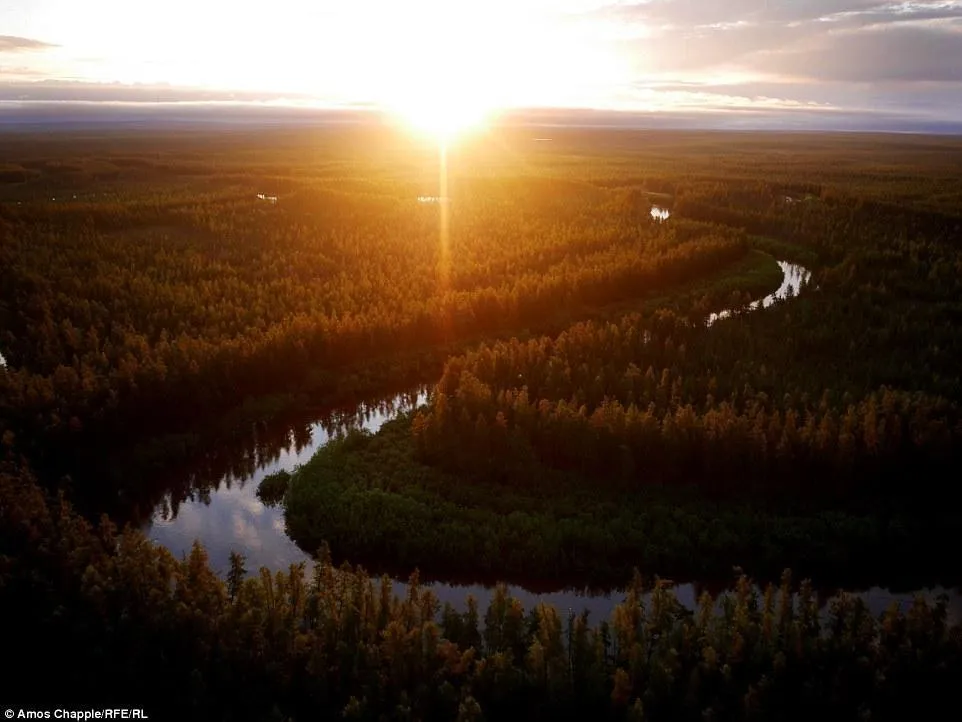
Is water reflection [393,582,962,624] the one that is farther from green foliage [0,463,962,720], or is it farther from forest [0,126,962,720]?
green foliage [0,463,962,720]

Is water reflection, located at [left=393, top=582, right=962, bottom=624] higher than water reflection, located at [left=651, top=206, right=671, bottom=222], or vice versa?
water reflection, located at [left=651, top=206, right=671, bottom=222]

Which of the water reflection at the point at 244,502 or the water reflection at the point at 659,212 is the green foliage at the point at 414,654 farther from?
the water reflection at the point at 659,212

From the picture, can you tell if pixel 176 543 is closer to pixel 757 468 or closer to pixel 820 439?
pixel 757 468

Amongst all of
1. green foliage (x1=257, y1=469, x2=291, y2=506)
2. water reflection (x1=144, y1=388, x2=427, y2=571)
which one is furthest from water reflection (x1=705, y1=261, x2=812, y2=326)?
green foliage (x1=257, y1=469, x2=291, y2=506)

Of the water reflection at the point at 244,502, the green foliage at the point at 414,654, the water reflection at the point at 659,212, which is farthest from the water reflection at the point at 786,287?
the green foliage at the point at 414,654

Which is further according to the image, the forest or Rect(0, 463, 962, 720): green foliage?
the forest

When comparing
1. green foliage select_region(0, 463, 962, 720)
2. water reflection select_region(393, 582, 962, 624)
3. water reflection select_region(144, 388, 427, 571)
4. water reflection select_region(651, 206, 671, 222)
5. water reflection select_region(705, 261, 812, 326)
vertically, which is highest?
water reflection select_region(651, 206, 671, 222)

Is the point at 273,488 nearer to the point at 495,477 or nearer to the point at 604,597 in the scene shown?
the point at 495,477
